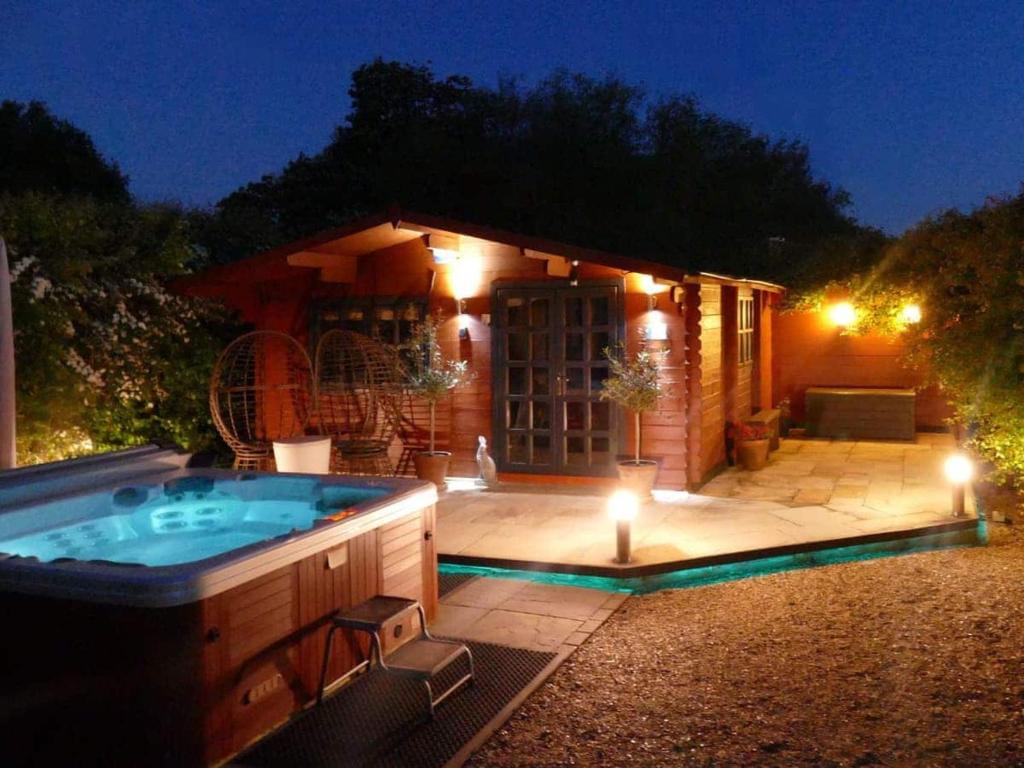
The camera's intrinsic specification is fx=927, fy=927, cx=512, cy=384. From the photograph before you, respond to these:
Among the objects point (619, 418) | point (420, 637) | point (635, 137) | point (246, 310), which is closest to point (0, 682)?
point (420, 637)

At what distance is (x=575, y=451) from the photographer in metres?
10.2

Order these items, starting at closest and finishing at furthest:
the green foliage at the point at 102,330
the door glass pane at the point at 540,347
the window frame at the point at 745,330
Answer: the green foliage at the point at 102,330, the door glass pane at the point at 540,347, the window frame at the point at 745,330

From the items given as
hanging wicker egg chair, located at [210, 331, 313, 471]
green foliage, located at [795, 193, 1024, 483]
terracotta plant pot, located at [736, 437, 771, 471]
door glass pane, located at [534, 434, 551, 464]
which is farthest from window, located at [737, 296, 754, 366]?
hanging wicker egg chair, located at [210, 331, 313, 471]

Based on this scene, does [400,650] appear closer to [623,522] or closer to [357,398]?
[623,522]

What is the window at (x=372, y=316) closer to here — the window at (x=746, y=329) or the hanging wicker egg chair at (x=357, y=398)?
the hanging wicker egg chair at (x=357, y=398)

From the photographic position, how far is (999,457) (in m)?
8.70

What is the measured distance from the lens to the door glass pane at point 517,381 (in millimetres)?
10406

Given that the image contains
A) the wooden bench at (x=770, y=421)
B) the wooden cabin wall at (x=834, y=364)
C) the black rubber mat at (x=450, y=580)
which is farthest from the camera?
the wooden cabin wall at (x=834, y=364)

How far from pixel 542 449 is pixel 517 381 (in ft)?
2.67

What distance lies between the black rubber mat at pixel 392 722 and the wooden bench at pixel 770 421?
7.03 meters

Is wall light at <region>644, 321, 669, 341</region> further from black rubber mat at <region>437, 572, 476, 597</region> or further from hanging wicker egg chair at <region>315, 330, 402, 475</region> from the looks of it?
black rubber mat at <region>437, 572, 476, 597</region>

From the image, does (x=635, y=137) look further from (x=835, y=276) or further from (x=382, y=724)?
(x=382, y=724)

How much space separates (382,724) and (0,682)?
5.62 feet

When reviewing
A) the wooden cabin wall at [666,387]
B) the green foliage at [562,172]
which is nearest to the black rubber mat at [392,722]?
the wooden cabin wall at [666,387]
